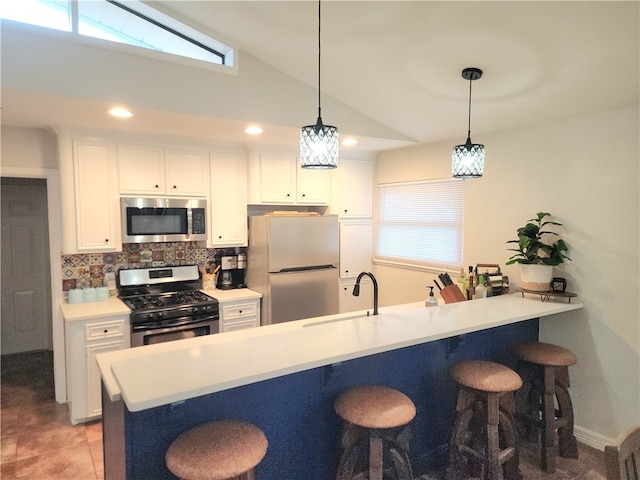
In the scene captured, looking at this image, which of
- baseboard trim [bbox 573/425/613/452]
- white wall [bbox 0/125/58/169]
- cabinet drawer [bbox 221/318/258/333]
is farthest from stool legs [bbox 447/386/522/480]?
white wall [bbox 0/125/58/169]

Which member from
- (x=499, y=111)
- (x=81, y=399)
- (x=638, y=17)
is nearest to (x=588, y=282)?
(x=499, y=111)

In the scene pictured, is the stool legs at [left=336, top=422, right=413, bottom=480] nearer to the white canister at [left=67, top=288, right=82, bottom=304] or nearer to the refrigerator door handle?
the refrigerator door handle

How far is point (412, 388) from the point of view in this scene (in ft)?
8.38

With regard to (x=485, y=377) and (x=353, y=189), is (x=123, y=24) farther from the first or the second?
(x=485, y=377)

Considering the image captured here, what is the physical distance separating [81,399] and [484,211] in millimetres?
3618

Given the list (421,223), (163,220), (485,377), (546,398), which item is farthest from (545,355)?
(163,220)

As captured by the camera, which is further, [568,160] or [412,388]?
[568,160]

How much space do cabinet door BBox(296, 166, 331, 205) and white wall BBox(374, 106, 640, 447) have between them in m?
1.65

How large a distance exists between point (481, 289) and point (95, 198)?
3190 millimetres

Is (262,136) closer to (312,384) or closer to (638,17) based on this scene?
(312,384)

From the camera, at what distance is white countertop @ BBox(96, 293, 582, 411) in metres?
1.59

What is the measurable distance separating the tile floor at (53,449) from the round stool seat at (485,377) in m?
0.72

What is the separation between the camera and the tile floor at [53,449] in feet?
8.78

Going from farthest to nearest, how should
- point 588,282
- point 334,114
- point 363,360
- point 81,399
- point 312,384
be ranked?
1. point 334,114
2. point 81,399
3. point 588,282
4. point 363,360
5. point 312,384
